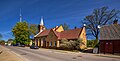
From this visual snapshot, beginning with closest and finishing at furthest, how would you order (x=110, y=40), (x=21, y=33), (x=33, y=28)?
(x=110, y=40) < (x=21, y=33) < (x=33, y=28)

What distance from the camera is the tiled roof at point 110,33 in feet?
105

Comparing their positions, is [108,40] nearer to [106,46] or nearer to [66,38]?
[106,46]

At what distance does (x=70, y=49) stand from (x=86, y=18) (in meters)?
20.0

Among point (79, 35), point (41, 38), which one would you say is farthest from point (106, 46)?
point (41, 38)

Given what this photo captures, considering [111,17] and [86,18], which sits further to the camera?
[86,18]

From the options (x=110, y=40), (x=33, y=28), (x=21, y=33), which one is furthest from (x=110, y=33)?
(x=33, y=28)

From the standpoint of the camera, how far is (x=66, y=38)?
170 ft

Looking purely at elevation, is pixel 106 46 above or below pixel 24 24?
below

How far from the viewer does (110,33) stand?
33.7 meters

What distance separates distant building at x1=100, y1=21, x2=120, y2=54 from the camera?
31328 millimetres

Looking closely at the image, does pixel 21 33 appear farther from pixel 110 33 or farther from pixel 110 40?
pixel 110 40

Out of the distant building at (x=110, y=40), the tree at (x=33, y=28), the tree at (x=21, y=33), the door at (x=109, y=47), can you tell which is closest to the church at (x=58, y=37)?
the tree at (x=21, y=33)

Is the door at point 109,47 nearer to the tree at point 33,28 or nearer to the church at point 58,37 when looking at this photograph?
the church at point 58,37

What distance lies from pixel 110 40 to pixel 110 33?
76.8 inches
